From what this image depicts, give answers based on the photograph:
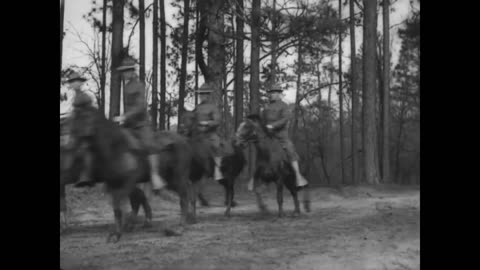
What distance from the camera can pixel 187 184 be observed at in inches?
249

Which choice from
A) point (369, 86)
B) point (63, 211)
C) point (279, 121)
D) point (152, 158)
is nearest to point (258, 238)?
point (152, 158)

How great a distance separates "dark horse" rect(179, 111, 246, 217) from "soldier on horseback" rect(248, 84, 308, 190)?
17.2 inches

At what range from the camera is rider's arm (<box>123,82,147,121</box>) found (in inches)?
216

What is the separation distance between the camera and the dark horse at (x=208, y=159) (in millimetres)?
6586

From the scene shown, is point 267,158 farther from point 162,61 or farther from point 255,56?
point 162,61

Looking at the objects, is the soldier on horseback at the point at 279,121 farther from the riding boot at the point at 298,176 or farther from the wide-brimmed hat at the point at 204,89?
the wide-brimmed hat at the point at 204,89

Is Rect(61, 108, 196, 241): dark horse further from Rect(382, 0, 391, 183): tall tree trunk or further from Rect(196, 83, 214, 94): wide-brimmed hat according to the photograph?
Rect(382, 0, 391, 183): tall tree trunk

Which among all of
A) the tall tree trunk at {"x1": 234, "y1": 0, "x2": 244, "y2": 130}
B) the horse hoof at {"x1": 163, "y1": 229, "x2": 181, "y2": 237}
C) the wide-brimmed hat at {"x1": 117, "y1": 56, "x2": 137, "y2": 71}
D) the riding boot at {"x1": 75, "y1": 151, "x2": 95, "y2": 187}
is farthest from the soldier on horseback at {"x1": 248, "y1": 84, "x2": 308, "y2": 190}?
the riding boot at {"x1": 75, "y1": 151, "x2": 95, "y2": 187}

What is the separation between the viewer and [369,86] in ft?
25.1
